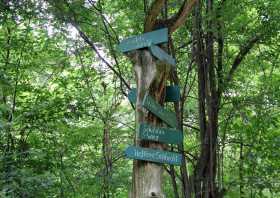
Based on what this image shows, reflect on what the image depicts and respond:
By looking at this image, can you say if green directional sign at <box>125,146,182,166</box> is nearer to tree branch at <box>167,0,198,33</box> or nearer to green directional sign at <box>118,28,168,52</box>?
green directional sign at <box>118,28,168,52</box>

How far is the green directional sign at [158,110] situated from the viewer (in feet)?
8.54

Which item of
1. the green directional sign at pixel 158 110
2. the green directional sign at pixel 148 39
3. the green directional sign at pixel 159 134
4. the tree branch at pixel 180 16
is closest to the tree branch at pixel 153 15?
the tree branch at pixel 180 16

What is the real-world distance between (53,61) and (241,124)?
2890mm

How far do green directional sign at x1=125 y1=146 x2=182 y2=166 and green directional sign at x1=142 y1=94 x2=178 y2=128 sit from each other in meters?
0.24

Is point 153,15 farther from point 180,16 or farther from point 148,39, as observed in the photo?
point 148,39

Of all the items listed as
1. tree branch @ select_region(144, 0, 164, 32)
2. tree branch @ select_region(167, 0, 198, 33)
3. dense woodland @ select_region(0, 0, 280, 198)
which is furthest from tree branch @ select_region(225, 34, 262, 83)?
tree branch @ select_region(144, 0, 164, 32)

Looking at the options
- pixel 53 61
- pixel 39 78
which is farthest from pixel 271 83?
pixel 39 78

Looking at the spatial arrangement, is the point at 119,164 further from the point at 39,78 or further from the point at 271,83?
the point at 271,83

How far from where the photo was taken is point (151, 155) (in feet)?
8.43

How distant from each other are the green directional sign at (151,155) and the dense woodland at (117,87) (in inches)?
68.0

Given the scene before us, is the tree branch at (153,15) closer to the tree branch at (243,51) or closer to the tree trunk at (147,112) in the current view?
the tree trunk at (147,112)

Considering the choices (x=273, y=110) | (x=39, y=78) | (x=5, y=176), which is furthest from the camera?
(x=39, y=78)

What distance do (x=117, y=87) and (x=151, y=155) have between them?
415 centimetres

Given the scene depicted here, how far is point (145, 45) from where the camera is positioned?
2.76 m
